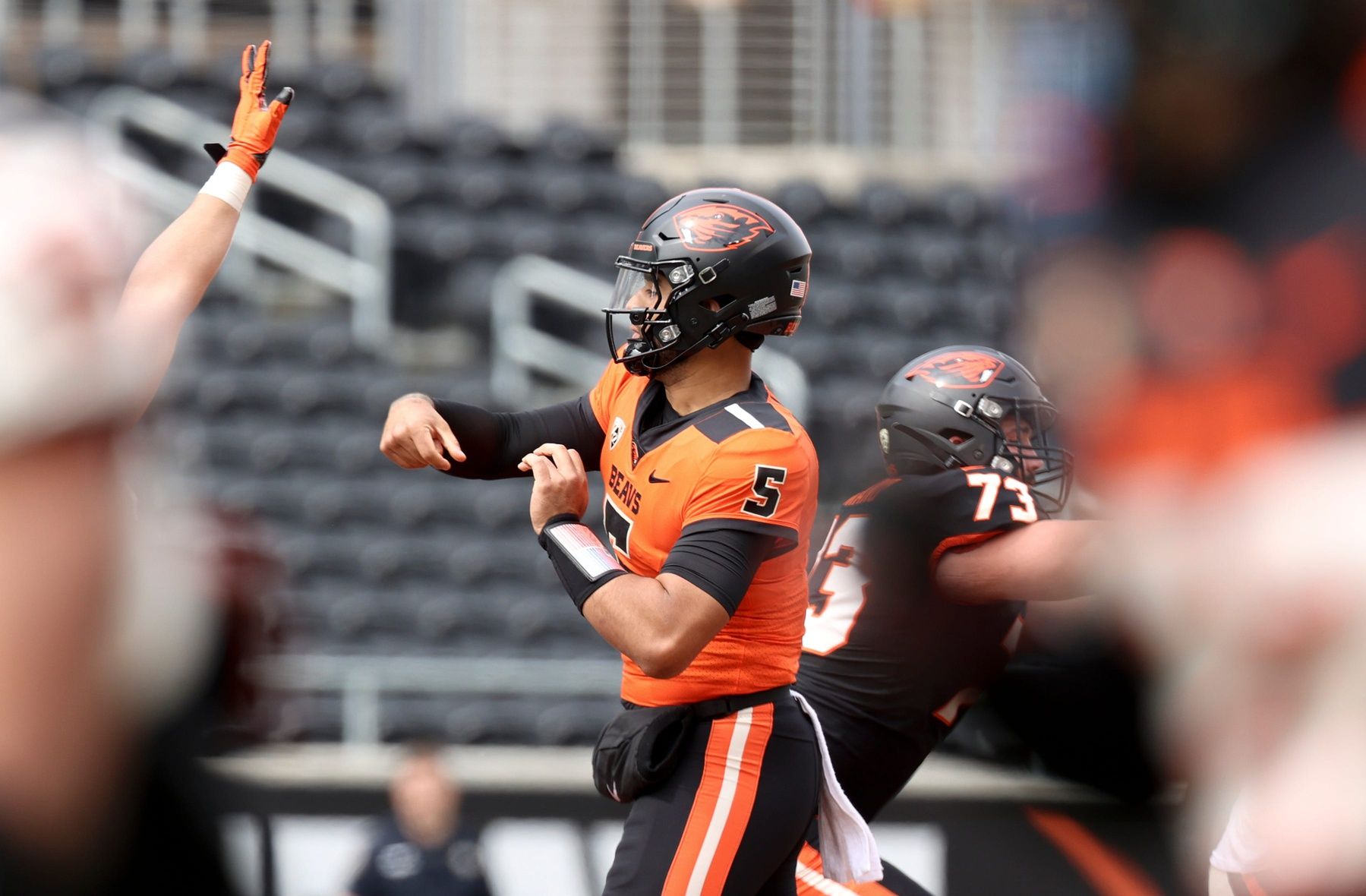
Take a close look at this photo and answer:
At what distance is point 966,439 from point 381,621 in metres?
7.00

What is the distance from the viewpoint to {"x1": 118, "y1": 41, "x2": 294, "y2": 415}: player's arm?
2072 mm

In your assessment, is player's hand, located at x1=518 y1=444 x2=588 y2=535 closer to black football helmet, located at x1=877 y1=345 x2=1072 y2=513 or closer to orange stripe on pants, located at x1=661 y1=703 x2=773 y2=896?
orange stripe on pants, located at x1=661 y1=703 x2=773 y2=896

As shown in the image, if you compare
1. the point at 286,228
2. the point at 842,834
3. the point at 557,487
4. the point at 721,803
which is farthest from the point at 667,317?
the point at 286,228

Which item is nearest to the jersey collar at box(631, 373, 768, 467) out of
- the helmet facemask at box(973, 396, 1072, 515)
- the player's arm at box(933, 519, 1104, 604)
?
the player's arm at box(933, 519, 1104, 604)

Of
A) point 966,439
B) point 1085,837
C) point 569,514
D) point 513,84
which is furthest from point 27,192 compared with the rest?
point 513,84

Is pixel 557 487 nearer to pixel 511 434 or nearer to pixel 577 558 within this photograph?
pixel 577 558

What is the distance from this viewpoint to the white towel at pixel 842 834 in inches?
147

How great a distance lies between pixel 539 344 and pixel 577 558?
8.24 meters

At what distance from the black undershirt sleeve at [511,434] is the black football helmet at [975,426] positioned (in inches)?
33.3

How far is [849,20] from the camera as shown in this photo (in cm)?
1333

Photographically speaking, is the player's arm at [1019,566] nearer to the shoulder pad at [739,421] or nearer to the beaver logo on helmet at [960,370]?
the beaver logo on helmet at [960,370]

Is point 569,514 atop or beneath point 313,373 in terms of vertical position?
atop

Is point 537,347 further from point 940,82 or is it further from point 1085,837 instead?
point 1085,837

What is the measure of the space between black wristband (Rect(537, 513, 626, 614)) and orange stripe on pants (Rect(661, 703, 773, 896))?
45cm
